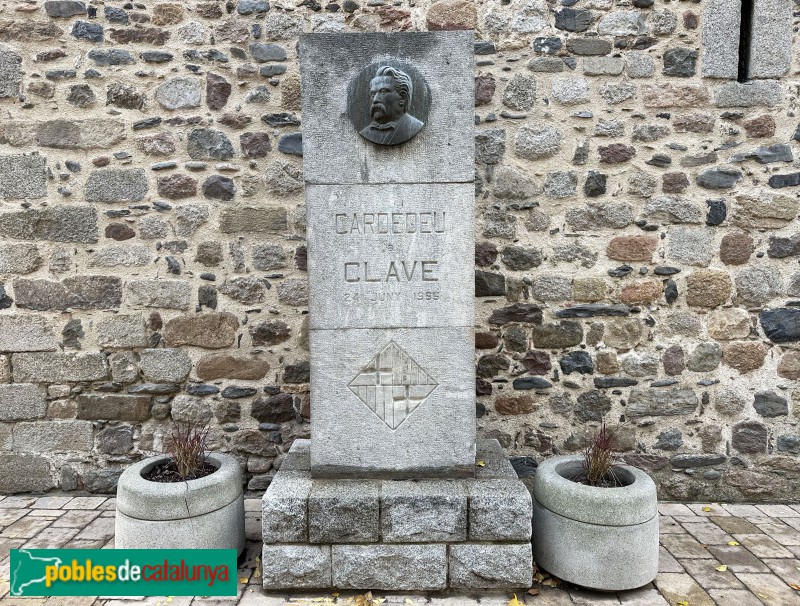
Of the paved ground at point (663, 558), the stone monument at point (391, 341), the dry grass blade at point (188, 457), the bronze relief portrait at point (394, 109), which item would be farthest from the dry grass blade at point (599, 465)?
the dry grass blade at point (188, 457)

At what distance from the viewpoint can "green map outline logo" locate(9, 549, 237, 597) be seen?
2492 mm

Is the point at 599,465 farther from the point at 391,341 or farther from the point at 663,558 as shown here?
the point at 391,341

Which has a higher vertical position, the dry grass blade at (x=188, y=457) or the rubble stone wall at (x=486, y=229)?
the rubble stone wall at (x=486, y=229)

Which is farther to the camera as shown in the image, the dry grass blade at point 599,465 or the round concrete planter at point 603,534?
the dry grass blade at point 599,465

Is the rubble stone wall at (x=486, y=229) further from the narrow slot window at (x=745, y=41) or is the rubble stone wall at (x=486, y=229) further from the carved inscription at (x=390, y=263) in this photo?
the carved inscription at (x=390, y=263)

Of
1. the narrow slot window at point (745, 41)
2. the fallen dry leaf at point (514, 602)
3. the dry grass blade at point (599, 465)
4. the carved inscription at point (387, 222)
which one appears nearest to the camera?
the fallen dry leaf at point (514, 602)

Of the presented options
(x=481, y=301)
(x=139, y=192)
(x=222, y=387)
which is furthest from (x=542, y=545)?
(x=139, y=192)

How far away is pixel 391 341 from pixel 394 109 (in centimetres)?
105

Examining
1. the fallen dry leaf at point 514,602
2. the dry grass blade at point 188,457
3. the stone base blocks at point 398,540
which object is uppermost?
the dry grass blade at point 188,457

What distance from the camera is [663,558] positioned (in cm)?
280

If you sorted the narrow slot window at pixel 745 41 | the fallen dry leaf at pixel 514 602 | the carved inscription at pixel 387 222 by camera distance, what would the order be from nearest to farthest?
the fallen dry leaf at pixel 514 602 → the carved inscription at pixel 387 222 → the narrow slot window at pixel 745 41

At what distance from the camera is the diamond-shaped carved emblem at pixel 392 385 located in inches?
101

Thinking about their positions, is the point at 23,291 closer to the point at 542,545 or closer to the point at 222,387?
the point at 222,387

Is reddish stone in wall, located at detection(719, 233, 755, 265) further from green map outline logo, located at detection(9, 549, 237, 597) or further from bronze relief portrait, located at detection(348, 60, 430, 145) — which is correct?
green map outline logo, located at detection(9, 549, 237, 597)
